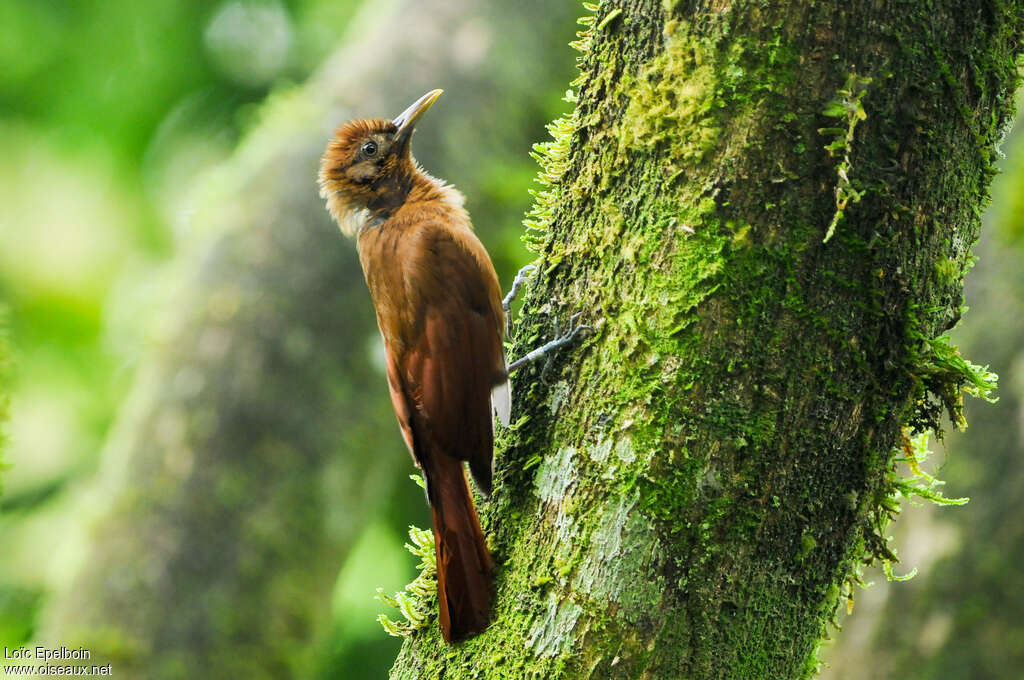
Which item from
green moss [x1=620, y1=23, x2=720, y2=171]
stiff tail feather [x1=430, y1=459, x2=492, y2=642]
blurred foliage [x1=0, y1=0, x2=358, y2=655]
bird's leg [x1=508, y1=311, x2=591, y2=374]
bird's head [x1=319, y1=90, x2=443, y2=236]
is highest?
blurred foliage [x1=0, y1=0, x2=358, y2=655]

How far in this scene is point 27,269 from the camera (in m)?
6.83

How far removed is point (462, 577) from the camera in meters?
1.99

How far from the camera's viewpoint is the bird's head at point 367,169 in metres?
3.47

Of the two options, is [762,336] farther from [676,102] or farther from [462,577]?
[462,577]

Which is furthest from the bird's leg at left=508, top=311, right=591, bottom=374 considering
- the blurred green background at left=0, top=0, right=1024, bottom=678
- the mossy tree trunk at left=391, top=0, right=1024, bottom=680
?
the blurred green background at left=0, top=0, right=1024, bottom=678

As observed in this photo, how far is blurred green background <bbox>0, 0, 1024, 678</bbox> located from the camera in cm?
435

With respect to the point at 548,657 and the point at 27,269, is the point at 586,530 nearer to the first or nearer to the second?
the point at 548,657

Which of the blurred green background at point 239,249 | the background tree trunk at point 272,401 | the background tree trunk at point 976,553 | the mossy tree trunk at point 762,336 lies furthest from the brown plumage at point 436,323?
the background tree trunk at point 976,553

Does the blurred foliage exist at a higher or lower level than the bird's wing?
higher

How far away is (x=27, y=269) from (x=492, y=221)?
3.63 meters

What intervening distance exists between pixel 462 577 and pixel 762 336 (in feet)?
2.64

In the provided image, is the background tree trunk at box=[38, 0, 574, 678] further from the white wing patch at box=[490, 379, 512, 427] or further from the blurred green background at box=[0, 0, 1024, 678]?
the white wing patch at box=[490, 379, 512, 427]

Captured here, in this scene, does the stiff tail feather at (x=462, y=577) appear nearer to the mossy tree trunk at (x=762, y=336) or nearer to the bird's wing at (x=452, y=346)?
the mossy tree trunk at (x=762, y=336)

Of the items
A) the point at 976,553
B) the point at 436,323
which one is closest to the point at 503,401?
the point at 436,323
